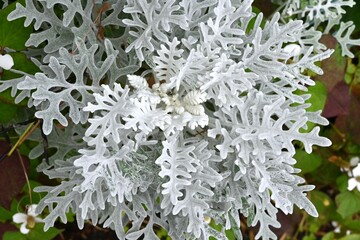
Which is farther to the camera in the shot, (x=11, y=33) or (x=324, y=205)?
(x=324, y=205)

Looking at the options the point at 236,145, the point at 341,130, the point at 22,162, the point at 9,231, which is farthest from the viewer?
the point at 341,130

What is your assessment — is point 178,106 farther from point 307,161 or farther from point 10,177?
point 307,161

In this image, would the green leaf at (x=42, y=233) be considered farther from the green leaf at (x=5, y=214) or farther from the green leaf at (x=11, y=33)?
the green leaf at (x=11, y=33)

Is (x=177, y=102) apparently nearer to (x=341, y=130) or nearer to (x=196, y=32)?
(x=196, y=32)

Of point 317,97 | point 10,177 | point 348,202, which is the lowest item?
point 348,202

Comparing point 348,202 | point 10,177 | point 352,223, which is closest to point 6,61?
point 10,177

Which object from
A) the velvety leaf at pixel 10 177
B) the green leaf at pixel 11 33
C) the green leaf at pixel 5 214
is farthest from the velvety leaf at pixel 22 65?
the green leaf at pixel 5 214

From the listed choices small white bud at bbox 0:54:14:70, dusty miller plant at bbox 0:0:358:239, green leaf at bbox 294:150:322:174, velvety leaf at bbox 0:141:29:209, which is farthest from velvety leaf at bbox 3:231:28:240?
green leaf at bbox 294:150:322:174

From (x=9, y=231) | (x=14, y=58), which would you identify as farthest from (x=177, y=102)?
(x=9, y=231)
